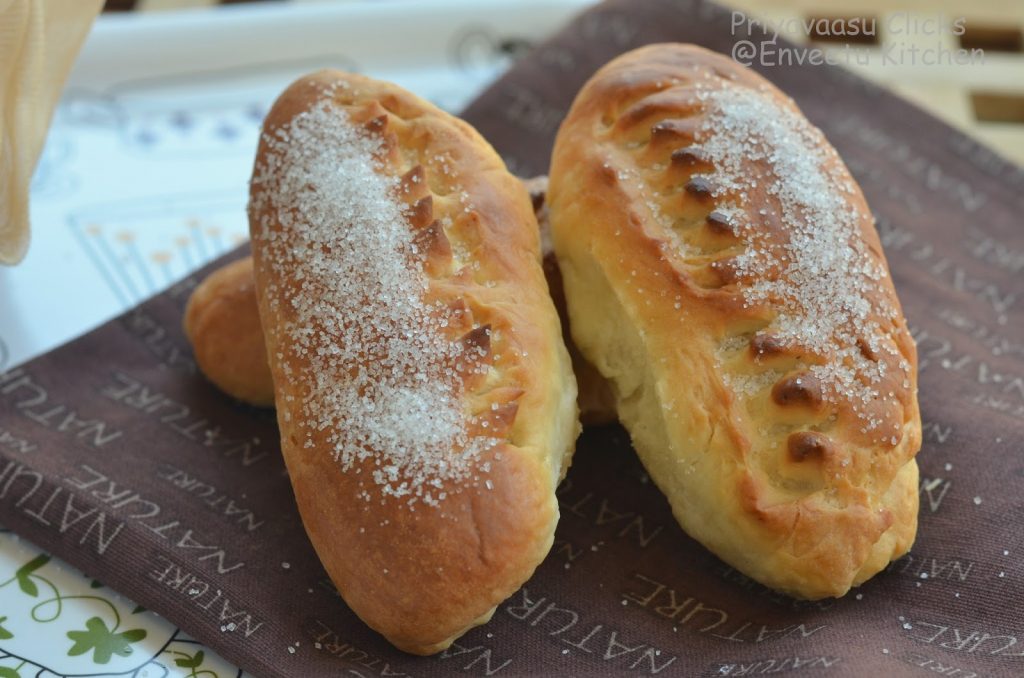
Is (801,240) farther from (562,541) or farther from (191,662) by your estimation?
(191,662)

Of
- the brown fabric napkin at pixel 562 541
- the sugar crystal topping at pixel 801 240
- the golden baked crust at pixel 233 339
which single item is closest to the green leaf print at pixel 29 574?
the brown fabric napkin at pixel 562 541

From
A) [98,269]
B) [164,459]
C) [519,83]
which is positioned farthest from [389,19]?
[164,459]

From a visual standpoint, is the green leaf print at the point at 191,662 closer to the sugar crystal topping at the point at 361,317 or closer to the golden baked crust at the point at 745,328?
the sugar crystal topping at the point at 361,317

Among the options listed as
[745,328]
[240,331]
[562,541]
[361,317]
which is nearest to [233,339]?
[240,331]

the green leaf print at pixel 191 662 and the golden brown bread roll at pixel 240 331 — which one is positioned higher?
the golden brown bread roll at pixel 240 331

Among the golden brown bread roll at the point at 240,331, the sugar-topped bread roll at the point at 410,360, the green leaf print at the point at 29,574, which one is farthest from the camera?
the golden brown bread roll at the point at 240,331

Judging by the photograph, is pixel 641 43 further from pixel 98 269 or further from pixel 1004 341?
pixel 98 269
